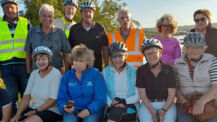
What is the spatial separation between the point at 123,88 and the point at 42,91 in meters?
1.43

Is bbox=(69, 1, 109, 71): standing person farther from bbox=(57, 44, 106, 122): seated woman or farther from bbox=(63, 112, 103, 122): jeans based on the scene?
bbox=(63, 112, 103, 122): jeans

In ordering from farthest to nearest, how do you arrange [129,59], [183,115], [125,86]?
[129,59]
[125,86]
[183,115]

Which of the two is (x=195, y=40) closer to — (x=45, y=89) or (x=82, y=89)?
(x=82, y=89)

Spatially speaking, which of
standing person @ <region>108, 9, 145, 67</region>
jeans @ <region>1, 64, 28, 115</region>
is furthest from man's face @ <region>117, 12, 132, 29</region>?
jeans @ <region>1, 64, 28, 115</region>

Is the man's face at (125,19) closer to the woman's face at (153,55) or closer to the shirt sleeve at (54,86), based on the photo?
the woman's face at (153,55)

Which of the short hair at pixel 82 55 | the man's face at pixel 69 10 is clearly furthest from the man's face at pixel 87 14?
the short hair at pixel 82 55

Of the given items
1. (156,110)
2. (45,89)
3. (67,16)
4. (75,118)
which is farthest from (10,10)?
(156,110)

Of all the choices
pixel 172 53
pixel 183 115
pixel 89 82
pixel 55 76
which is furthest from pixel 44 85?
pixel 172 53

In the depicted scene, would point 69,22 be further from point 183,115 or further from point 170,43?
point 183,115

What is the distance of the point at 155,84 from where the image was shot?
12.6 ft

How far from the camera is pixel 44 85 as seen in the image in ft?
13.3

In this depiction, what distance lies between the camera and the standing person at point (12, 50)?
4.94 m

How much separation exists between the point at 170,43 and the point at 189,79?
53.7 inches

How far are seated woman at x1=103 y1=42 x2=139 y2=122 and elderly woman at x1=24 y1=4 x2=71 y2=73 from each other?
4.08 ft
